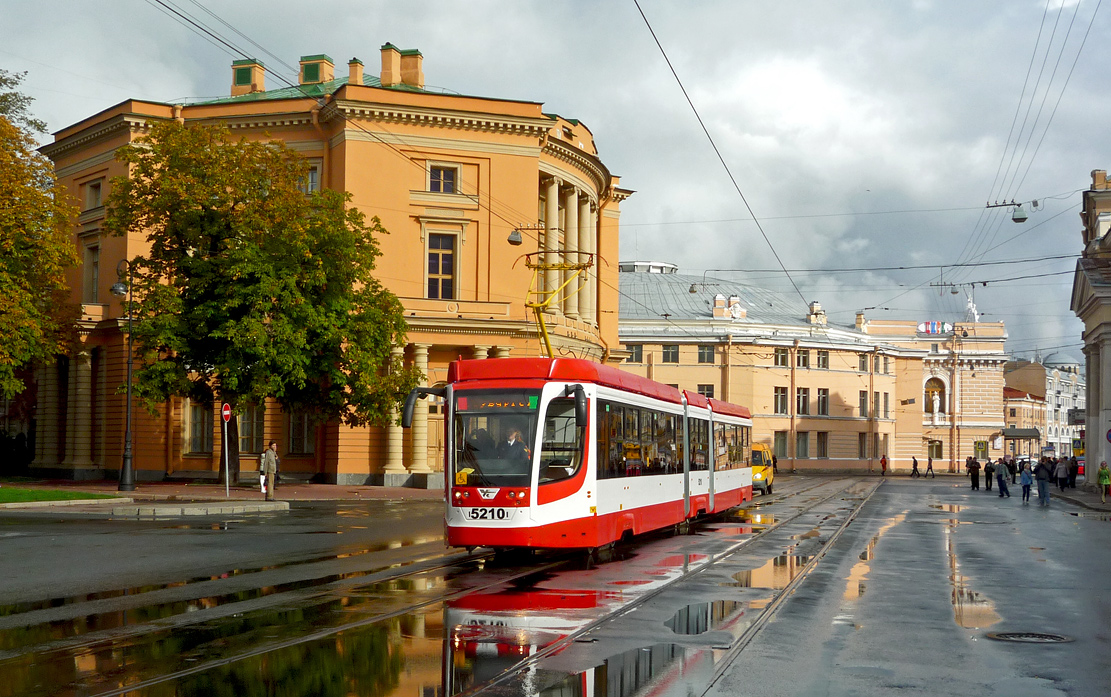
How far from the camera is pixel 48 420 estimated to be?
173ft

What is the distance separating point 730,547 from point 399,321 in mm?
21996

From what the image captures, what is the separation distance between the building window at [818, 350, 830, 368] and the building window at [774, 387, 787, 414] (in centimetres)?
404

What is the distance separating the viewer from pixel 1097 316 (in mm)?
50469

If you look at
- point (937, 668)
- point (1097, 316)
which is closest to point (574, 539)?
point (937, 668)

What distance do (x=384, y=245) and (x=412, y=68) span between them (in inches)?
421

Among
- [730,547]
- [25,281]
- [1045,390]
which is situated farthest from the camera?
[1045,390]

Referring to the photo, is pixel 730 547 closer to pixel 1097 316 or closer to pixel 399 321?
pixel 399 321

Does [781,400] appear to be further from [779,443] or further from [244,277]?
[244,277]

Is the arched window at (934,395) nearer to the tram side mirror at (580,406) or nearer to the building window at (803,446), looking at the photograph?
the building window at (803,446)

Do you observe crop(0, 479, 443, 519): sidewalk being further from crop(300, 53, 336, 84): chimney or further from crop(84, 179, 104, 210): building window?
crop(300, 53, 336, 84): chimney

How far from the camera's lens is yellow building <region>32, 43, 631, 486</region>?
4619cm

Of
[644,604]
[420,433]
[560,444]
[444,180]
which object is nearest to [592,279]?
[444,180]

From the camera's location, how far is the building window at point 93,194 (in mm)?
51188

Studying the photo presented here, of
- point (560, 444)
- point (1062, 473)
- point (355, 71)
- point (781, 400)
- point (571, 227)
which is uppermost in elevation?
point (355, 71)
